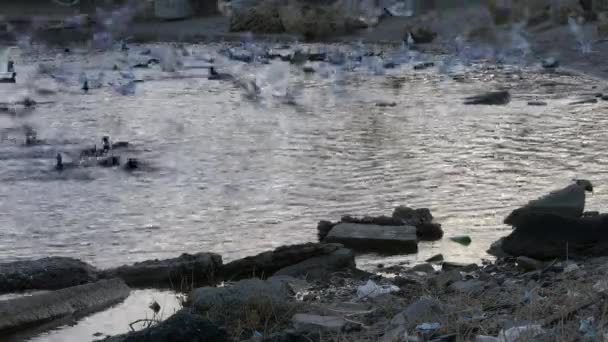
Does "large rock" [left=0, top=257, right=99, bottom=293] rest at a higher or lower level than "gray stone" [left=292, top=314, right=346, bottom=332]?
lower

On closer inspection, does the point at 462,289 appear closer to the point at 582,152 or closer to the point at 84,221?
the point at 84,221

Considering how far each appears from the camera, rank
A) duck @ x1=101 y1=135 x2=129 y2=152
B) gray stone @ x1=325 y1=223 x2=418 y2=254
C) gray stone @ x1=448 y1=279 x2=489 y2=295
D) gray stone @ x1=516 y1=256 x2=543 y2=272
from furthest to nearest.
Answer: duck @ x1=101 y1=135 x2=129 y2=152 < gray stone @ x1=325 y1=223 x2=418 y2=254 < gray stone @ x1=516 y1=256 x2=543 y2=272 < gray stone @ x1=448 y1=279 x2=489 y2=295

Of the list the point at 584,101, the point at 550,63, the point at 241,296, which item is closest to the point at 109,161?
the point at 241,296

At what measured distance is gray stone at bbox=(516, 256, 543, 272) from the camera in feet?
23.1

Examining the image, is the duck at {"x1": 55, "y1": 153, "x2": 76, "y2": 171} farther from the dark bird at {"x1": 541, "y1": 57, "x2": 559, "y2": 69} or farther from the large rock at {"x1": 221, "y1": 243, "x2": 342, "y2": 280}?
the dark bird at {"x1": 541, "y1": 57, "x2": 559, "y2": 69}

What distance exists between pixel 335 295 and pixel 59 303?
1.66 meters

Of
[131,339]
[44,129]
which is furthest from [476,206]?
[44,129]

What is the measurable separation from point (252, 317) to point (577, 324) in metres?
1.90

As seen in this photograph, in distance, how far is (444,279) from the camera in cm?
686

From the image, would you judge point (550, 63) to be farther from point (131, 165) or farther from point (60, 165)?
point (60, 165)

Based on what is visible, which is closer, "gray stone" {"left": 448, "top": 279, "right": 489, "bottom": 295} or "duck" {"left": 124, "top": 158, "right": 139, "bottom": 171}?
"gray stone" {"left": 448, "top": 279, "right": 489, "bottom": 295}

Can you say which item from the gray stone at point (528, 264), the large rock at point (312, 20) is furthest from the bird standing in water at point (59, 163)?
the large rock at point (312, 20)

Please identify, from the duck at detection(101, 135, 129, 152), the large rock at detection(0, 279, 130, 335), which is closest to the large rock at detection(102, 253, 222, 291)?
the large rock at detection(0, 279, 130, 335)

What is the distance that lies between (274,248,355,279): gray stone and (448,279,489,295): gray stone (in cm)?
110
